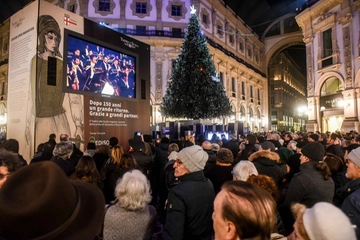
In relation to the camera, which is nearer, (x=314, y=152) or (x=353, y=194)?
(x=353, y=194)

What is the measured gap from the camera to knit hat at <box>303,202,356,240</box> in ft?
3.99

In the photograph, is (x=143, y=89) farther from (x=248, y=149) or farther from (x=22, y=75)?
(x=248, y=149)

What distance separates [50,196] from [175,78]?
16.8 metres

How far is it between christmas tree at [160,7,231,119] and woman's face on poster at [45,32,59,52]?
9656 mm

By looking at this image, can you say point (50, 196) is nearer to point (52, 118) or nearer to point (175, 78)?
point (52, 118)

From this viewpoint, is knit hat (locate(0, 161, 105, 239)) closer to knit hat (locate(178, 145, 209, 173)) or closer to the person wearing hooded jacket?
knit hat (locate(178, 145, 209, 173))

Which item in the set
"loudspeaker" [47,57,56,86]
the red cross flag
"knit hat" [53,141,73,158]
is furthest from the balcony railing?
"knit hat" [53,141,73,158]

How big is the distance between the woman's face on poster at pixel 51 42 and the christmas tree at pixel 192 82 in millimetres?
9656

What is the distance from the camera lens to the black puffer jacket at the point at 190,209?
2.37 meters

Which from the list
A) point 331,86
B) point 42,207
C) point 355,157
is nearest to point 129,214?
point 42,207

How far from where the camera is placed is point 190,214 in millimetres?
2449

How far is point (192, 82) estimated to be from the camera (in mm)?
17266

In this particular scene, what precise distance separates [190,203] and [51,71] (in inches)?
297

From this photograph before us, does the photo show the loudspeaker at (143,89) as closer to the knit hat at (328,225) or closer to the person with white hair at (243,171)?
the person with white hair at (243,171)
